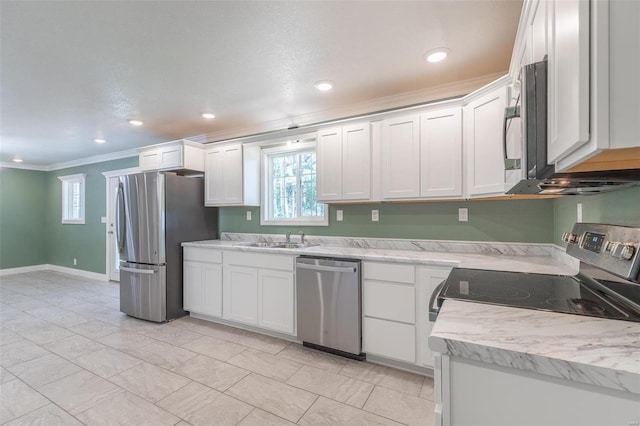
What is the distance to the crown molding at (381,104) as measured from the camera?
107 inches

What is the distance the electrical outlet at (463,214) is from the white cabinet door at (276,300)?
171 cm

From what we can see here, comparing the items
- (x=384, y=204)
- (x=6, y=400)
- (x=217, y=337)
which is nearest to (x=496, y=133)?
(x=384, y=204)

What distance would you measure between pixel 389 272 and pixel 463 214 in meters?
0.94

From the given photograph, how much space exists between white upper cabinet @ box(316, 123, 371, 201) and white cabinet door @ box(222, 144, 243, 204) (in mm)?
1172

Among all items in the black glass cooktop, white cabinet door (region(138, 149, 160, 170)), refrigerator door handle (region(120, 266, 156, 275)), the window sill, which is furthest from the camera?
white cabinet door (region(138, 149, 160, 170))

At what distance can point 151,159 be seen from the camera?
415cm

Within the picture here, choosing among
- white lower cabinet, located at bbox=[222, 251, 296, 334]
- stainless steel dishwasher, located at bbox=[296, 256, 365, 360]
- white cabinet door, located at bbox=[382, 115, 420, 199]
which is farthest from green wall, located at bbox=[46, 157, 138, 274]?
white cabinet door, located at bbox=[382, 115, 420, 199]

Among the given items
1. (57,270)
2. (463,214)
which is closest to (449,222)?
(463,214)

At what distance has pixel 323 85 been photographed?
9.05 feet

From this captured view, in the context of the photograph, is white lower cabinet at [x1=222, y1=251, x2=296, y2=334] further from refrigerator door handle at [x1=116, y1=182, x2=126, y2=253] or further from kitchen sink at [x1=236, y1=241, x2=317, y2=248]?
refrigerator door handle at [x1=116, y1=182, x2=126, y2=253]

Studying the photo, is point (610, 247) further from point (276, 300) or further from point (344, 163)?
point (276, 300)

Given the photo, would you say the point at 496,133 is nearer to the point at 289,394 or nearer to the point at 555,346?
the point at 555,346

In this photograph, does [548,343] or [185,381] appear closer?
[548,343]

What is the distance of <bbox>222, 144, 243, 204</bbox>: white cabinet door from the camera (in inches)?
146
